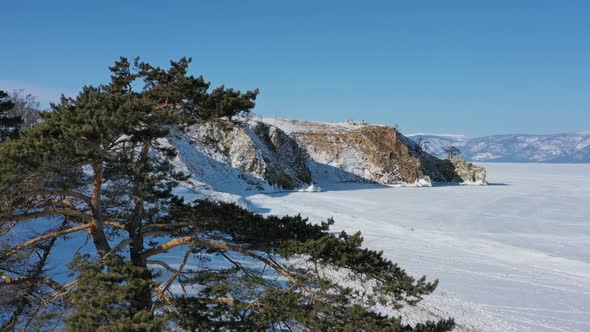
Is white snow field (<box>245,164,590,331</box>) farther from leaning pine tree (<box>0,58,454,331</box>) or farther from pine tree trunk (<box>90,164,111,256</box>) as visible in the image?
pine tree trunk (<box>90,164,111,256</box>)

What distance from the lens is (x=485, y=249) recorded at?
17234 millimetres

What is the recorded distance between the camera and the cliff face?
50812 mm

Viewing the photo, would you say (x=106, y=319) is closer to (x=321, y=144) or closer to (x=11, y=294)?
(x=11, y=294)

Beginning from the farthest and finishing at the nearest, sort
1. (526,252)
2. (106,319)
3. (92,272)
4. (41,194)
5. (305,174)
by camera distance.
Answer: (305,174) < (526,252) < (41,194) < (92,272) < (106,319)

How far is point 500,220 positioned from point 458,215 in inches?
87.5

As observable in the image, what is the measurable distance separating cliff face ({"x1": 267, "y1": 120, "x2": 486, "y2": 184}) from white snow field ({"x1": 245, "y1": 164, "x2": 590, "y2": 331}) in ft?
58.3

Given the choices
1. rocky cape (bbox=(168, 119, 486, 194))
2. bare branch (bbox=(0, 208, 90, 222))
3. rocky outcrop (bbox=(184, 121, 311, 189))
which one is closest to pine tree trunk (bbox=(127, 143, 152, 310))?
bare branch (bbox=(0, 208, 90, 222))

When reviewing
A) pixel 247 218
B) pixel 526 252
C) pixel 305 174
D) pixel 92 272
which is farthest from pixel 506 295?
pixel 305 174

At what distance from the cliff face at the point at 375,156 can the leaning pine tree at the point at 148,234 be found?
4318 centimetres

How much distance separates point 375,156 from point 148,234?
47.2m

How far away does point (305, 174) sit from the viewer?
4319 centimetres

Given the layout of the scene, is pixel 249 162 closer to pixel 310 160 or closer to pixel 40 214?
pixel 310 160

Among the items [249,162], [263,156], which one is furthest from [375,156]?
[249,162]

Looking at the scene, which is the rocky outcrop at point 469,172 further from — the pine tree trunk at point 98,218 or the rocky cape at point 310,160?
the pine tree trunk at point 98,218
